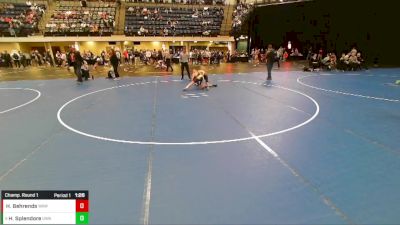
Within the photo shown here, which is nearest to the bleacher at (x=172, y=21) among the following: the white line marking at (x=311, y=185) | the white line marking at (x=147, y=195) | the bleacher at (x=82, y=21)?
the bleacher at (x=82, y=21)

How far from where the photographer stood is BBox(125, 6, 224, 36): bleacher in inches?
1236

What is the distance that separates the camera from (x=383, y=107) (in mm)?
8742

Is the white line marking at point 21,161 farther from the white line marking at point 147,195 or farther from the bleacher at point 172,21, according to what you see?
the bleacher at point 172,21

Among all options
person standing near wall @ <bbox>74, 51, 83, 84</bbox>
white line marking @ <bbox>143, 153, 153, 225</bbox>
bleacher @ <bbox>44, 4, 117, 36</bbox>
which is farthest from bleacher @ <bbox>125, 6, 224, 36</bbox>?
white line marking @ <bbox>143, 153, 153, 225</bbox>

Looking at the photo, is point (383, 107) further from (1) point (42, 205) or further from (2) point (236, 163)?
(1) point (42, 205)

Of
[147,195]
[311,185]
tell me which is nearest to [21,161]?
[147,195]

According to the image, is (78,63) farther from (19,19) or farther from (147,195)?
(19,19)

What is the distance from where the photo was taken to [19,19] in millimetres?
28938

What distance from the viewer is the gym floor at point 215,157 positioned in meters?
3.80

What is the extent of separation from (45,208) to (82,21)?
30895mm

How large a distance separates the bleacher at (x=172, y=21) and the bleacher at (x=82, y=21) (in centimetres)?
196

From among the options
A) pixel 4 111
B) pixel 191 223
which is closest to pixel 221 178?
pixel 191 223

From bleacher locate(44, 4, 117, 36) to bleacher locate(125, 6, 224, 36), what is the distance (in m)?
1.96

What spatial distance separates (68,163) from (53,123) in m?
2.96
